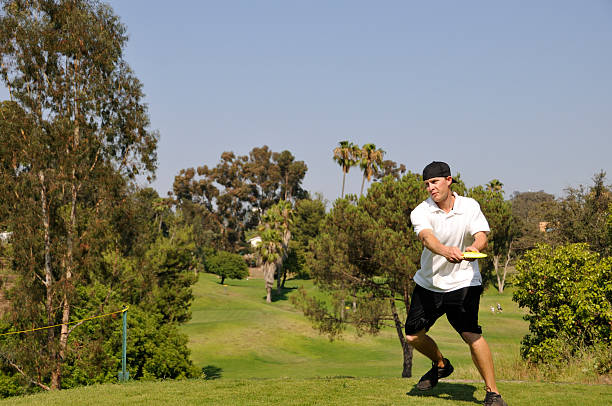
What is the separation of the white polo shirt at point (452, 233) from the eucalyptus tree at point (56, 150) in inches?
649

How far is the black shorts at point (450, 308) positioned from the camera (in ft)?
17.9

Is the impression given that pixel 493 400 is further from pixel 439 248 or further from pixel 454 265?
pixel 439 248

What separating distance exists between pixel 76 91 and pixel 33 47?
201cm

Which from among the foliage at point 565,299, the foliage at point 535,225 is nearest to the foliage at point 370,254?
the foliage at point 535,225

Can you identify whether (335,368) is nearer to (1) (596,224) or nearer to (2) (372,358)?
(2) (372,358)

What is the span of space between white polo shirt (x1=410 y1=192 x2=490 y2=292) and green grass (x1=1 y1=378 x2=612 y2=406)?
57.3 inches

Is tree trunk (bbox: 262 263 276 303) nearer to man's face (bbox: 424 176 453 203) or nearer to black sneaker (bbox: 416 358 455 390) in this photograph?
black sneaker (bbox: 416 358 455 390)

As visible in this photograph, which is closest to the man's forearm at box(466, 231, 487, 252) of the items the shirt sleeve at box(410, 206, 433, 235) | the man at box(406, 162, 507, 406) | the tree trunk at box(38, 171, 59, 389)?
the man at box(406, 162, 507, 406)

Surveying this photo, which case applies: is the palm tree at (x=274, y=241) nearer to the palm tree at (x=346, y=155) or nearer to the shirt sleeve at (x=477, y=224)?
the palm tree at (x=346, y=155)

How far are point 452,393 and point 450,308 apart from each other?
1722 millimetres

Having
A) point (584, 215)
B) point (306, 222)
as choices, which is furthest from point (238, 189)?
point (584, 215)

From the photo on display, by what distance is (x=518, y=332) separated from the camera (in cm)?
4884

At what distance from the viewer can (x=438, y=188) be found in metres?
5.51

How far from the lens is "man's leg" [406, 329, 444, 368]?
5965 mm
